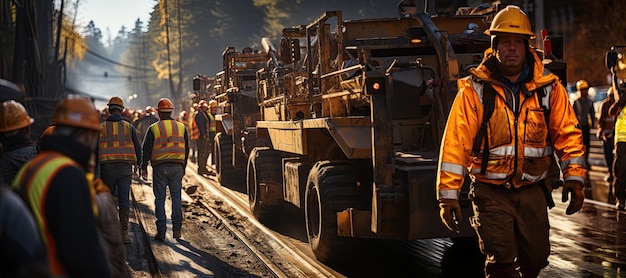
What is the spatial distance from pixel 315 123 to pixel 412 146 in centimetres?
121

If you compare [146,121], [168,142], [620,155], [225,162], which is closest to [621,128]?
[620,155]

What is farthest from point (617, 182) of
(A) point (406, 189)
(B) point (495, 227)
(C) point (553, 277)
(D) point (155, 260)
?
(B) point (495, 227)

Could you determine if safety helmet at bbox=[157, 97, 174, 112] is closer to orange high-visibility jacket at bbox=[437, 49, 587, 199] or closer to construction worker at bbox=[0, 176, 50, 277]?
orange high-visibility jacket at bbox=[437, 49, 587, 199]

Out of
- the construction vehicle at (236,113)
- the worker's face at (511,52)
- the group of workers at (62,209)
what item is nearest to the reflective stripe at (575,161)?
the worker's face at (511,52)

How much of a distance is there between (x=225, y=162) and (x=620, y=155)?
935 centimetres

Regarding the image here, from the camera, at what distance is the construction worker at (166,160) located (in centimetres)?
1095

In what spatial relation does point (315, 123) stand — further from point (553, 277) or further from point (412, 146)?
point (553, 277)

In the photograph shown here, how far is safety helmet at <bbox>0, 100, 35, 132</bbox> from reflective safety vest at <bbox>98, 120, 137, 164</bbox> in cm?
425

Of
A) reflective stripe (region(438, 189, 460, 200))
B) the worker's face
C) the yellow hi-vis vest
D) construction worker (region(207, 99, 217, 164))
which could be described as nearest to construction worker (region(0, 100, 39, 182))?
reflective stripe (region(438, 189, 460, 200))

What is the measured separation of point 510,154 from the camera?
5.32 m

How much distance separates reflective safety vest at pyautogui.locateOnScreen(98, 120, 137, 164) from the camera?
416 inches

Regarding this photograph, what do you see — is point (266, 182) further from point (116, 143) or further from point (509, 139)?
point (509, 139)

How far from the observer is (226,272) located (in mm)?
8734

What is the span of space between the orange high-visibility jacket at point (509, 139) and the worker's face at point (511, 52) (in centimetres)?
11
